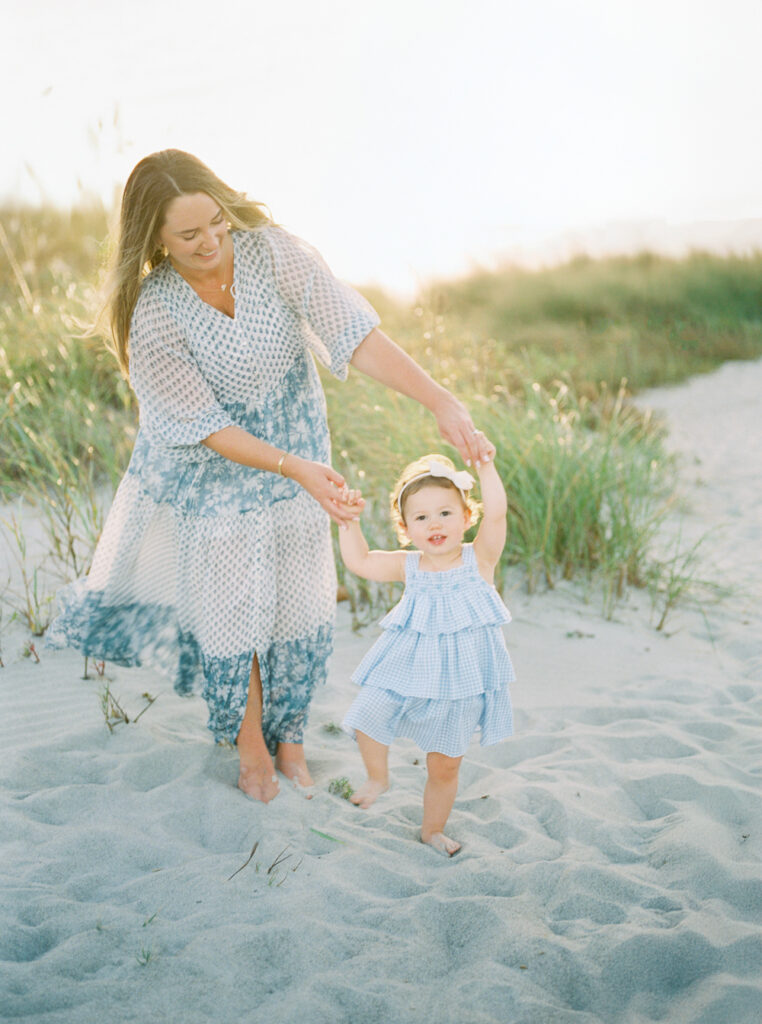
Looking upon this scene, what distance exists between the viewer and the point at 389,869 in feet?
8.32

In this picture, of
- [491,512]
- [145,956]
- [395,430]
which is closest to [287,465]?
[491,512]

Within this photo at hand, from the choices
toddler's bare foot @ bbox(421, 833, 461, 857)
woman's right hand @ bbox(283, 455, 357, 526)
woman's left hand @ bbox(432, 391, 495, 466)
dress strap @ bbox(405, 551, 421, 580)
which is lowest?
toddler's bare foot @ bbox(421, 833, 461, 857)

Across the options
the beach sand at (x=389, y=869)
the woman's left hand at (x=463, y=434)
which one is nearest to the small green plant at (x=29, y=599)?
the beach sand at (x=389, y=869)

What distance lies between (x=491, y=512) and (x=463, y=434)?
0.22 meters

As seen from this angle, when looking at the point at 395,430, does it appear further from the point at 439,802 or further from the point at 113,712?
the point at 439,802

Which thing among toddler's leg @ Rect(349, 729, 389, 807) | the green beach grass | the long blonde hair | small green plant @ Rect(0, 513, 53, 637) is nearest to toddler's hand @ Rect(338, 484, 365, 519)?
toddler's leg @ Rect(349, 729, 389, 807)

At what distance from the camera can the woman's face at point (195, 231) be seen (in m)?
2.45

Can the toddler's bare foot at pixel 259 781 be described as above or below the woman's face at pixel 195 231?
below

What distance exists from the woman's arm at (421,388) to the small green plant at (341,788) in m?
1.15

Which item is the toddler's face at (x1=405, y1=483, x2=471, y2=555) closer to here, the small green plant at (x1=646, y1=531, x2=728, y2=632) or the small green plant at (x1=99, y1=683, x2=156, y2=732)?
the small green plant at (x1=99, y1=683, x2=156, y2=732)

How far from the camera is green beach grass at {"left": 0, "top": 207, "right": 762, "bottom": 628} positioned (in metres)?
4.71

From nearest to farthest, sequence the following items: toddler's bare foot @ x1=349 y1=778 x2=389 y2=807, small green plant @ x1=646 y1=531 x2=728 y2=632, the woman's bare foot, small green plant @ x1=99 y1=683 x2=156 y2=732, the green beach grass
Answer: toddler's bare foot @ x1=349 y1=778 x2=389 y2=807 < the woman's bare foot < small green plant @ x1=99 y1=683 x2=156 y2=732 < small green plant @ x1=646 y1=531 x2=728 y2=632 < the green beach grass

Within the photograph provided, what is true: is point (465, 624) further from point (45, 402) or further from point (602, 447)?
point (45, 402)

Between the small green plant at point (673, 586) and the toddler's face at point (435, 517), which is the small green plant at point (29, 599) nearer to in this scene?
the toddler's face at point (435, 517)
